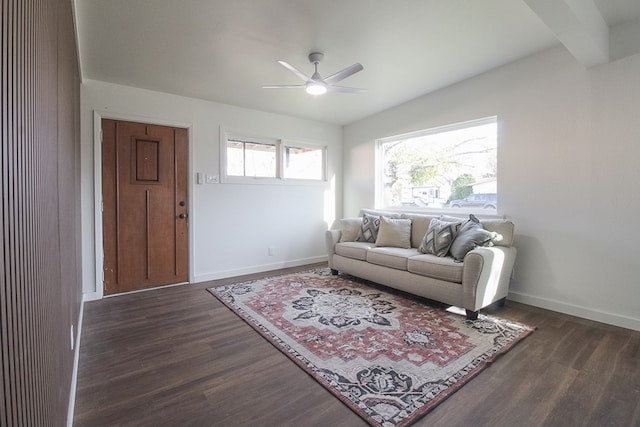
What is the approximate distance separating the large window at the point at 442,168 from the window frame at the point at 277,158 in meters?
1.00

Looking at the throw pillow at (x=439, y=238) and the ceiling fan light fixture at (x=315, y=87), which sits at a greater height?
the ceiling fan light fixture at (x=315, y=87)

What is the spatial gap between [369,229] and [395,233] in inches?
17.9

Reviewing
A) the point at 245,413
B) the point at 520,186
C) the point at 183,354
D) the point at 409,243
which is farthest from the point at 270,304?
the point at 520,186

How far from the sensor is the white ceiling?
7.34ft

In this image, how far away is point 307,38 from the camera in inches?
104

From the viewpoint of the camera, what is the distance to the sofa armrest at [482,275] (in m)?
2.66

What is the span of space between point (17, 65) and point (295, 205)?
4.24 meters

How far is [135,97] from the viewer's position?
11.8 feet

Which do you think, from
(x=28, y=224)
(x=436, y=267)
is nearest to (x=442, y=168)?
(x=436, y=267)

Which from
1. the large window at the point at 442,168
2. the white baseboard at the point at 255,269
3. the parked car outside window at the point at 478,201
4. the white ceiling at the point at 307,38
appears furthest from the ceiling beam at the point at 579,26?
the white baseboard at the point at 255,269

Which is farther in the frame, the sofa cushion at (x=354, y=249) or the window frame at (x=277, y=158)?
the window frame at (x=277, y=158)

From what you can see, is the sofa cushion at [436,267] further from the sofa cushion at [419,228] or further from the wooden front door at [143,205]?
the wooden front door at [143,205]

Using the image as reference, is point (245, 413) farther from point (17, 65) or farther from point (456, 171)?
point (456, 171)

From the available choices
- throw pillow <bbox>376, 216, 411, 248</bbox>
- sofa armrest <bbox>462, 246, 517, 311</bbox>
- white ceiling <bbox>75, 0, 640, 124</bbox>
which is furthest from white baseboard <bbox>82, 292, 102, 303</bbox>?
sofa armrest <bbox>462, 246, 517, 311</bbox>
